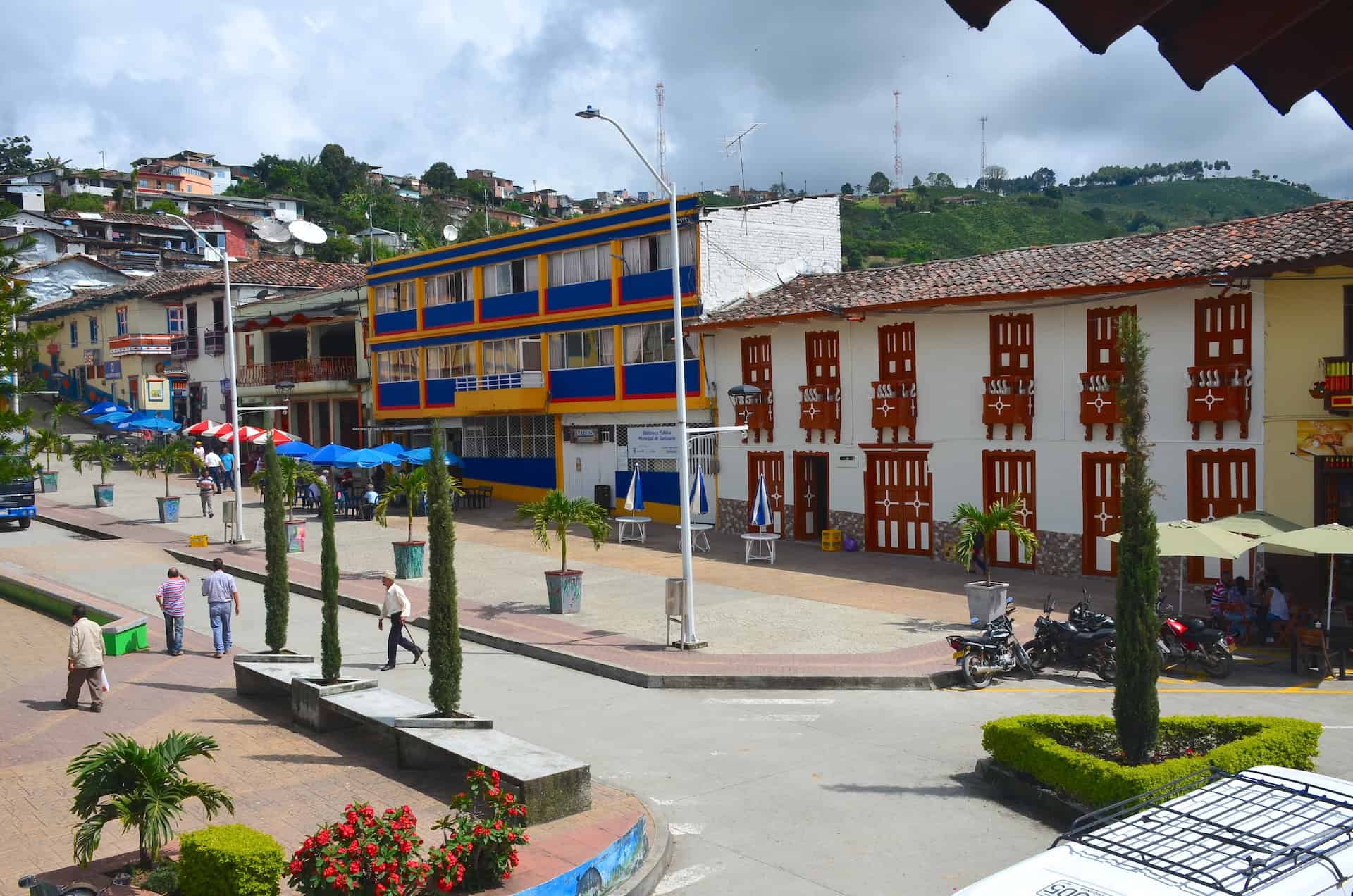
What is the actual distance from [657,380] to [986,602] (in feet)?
57.1

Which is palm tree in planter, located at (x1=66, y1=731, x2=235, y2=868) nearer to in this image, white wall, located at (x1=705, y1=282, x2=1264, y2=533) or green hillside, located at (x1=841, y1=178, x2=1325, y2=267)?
white wall, located at (x1=705, y1=282, x2=1264, y2=533)

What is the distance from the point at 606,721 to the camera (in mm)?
14523

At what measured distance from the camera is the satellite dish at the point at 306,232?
6128cm

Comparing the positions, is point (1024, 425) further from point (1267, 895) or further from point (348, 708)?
point (1267, 895)

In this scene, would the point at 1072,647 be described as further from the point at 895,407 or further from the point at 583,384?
the point at 583,384

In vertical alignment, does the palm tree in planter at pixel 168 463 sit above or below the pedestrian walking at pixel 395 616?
above

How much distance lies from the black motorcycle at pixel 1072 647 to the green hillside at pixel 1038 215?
66.7m

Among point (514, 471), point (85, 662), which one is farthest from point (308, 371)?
point (85, 662)

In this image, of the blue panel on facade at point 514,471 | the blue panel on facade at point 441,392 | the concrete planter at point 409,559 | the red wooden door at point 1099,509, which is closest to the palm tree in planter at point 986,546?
the red wooden door at point 1099,509

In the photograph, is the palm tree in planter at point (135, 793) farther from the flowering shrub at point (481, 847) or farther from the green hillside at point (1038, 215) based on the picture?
the green hillside at point (1038, 215)

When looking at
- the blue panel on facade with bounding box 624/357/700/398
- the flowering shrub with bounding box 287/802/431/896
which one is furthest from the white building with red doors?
the flowering shrub with bounding box 287/802/431/896

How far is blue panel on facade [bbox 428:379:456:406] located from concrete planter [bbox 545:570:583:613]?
22.2 meters

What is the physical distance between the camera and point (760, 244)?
113ft

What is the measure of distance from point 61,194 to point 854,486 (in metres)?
99.6
